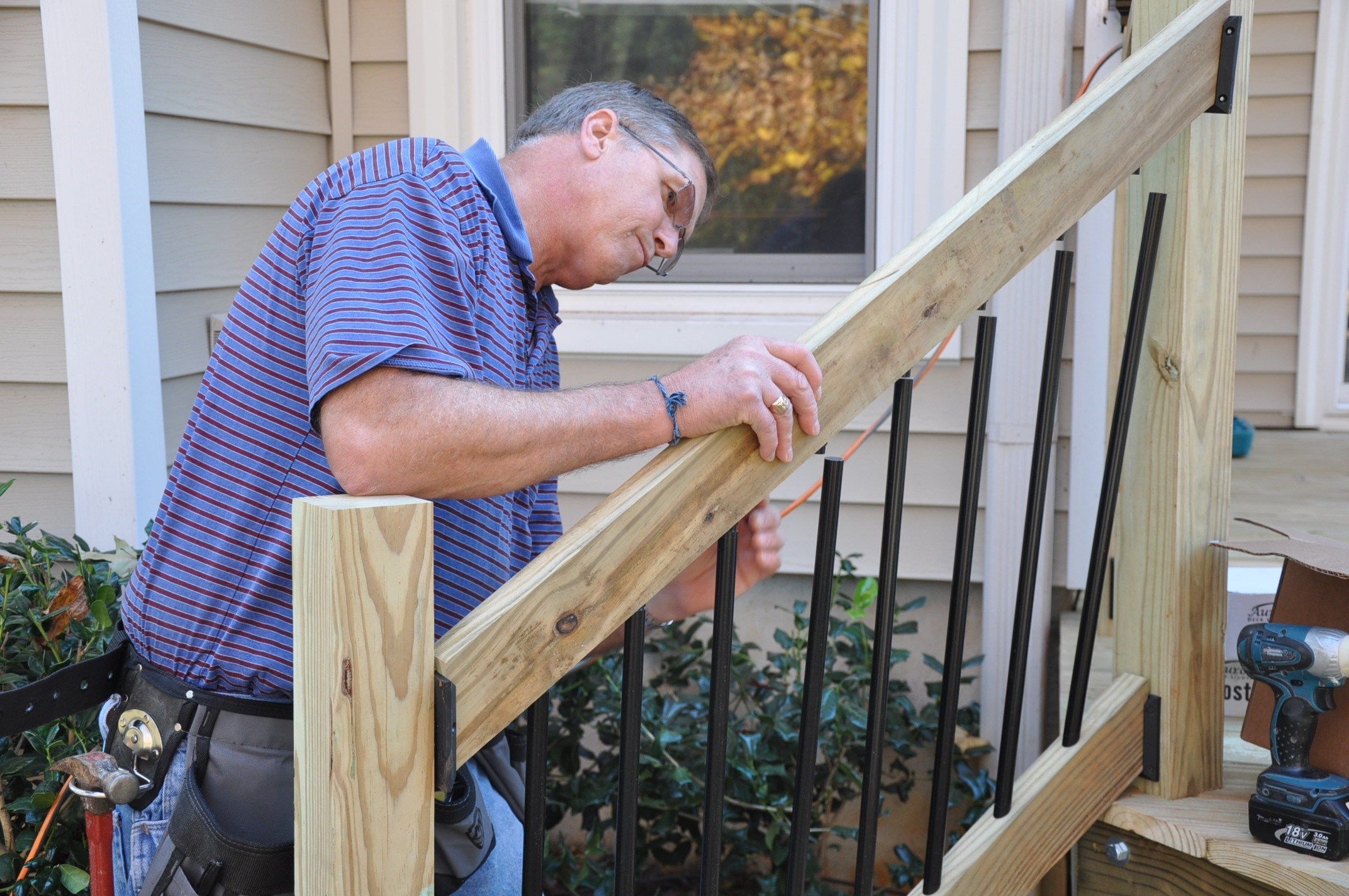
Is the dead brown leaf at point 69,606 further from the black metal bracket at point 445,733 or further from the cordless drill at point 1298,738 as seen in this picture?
the cordless drill at point 1298,738

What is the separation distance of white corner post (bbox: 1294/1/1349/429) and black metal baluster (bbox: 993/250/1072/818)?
10.7 ft

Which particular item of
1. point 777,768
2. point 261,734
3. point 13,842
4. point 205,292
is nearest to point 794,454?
point 261,734

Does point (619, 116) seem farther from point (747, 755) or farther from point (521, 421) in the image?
point (747, 755)

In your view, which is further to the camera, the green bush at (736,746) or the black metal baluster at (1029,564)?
the green bush at (736,746)

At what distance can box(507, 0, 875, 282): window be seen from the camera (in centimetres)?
288

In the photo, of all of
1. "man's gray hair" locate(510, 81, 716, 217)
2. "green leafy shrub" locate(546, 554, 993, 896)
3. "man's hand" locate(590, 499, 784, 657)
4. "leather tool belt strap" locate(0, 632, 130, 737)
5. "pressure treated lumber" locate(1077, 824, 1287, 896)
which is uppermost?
"man's gray hair" locate(510, 81, 716, 217)

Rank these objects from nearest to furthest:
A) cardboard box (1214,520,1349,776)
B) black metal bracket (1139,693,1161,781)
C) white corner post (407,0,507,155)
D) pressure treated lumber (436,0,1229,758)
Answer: pressure treated lumber (436,0,1229,758)
cardboard box (1214,520,1349,776)
black metal bracket (1139,693,1161,781)
white corner post (407,0,507,155)

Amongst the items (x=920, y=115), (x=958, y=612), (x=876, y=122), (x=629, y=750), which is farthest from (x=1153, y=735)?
(x=876, y=122)

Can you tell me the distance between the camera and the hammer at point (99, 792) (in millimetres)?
1312

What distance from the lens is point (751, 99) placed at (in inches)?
116

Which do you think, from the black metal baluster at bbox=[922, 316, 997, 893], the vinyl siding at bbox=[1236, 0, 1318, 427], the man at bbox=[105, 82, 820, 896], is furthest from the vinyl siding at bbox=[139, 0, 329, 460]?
the vinyl siding at bbox=[1236, 0, 1318, 427]

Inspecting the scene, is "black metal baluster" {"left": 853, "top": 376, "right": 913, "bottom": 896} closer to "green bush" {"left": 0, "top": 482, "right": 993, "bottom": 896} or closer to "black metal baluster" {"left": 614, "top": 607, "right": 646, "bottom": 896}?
"black metal baluster" {"left": 614, "top": 607, "right": 646, "bottom": 896}

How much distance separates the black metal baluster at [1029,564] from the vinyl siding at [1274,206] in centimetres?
299

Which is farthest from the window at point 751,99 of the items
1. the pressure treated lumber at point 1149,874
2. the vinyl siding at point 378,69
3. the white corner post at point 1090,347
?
the pressure treated lumber at point 1149,874
